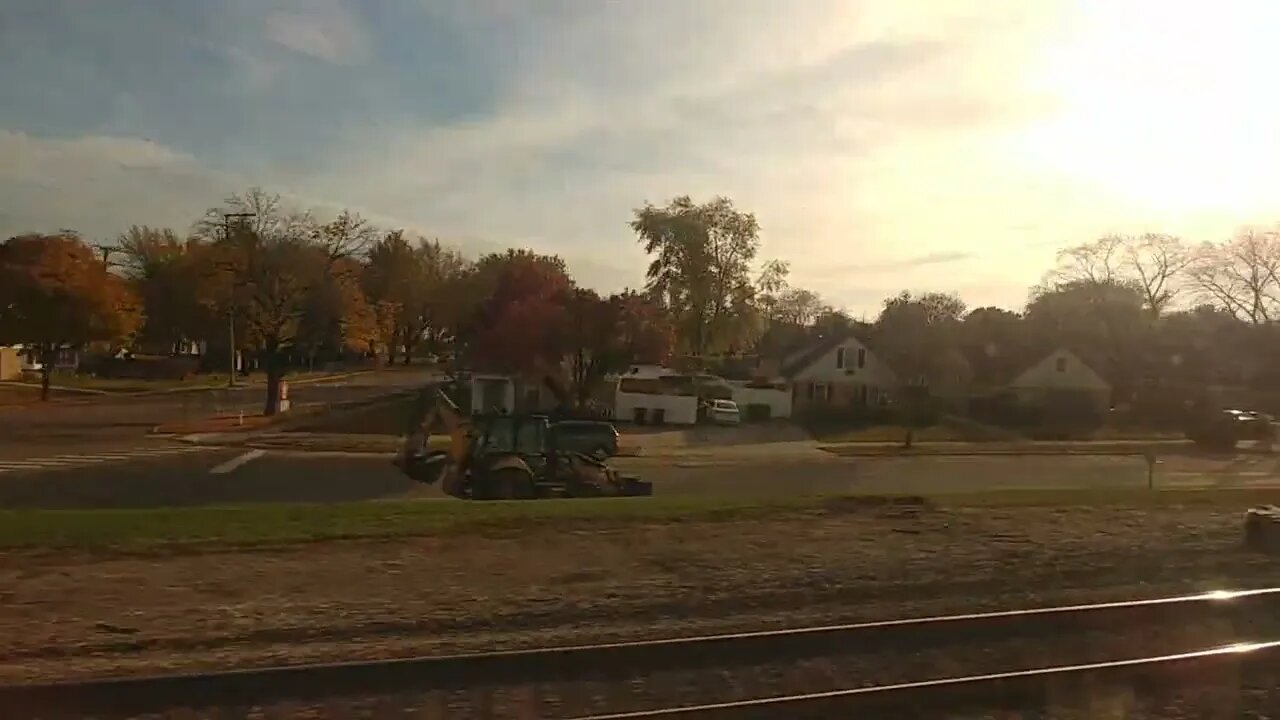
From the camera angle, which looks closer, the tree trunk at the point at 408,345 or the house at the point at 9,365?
the house at the point at 9,365

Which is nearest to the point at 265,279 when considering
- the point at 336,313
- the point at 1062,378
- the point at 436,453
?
the point at 336,313

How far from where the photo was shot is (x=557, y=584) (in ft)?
41.0

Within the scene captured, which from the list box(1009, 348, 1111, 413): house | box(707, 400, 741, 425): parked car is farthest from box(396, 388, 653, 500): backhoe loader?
box(1009, 348, 1111, 413): house

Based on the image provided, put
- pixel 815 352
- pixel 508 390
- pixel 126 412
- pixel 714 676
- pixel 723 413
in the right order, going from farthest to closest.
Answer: pixel 815 352 < pixel 723 413 < pixel 126 412 < pixel 508 390 < pixel 714 676

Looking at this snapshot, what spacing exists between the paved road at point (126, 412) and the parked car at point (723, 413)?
70.4ft

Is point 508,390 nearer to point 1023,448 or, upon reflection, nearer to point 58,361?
point 1023,448

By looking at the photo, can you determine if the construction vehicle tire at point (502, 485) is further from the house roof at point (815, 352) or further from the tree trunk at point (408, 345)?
the tree trunk at point (408, 345)

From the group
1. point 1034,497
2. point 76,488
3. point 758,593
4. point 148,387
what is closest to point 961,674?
point 758,593

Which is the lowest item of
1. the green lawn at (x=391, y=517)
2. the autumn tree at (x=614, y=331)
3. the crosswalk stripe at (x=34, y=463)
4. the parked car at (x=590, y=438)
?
the crosswalk stripe at (x=34, y=463)

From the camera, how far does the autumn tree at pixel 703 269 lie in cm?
7781

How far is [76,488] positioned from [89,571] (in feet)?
52.0

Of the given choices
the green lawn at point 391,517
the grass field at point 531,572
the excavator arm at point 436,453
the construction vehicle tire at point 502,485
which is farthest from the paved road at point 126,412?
the grass field at point 531,572

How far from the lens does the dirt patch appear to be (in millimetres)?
9852

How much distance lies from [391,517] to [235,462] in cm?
1866
